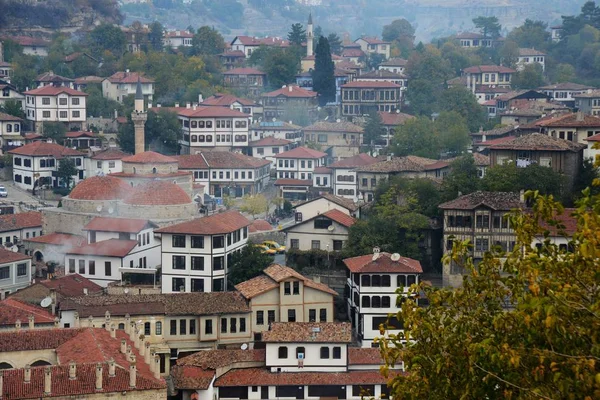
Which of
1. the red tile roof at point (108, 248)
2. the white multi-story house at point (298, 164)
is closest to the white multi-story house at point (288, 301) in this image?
the red tile roof at point (108, 248)

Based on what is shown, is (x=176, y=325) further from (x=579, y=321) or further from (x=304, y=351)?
(x=579, y=321)

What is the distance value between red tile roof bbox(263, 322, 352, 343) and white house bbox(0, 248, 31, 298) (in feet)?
42.4

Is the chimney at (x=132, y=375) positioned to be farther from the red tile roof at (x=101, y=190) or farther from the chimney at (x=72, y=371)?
the red tile roof at (x=101, y=190)

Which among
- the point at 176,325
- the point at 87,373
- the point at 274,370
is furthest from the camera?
the point at 176,325

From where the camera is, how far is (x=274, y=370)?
3556cm

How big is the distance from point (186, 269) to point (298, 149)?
2701cm

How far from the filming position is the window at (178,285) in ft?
142

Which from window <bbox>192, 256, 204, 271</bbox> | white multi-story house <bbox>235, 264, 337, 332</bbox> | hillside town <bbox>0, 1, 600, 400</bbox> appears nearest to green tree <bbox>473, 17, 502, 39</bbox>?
hillside town <bbox>0, 1, 600, 400</bbox>

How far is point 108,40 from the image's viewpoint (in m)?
98.0

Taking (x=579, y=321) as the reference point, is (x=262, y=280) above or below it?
below

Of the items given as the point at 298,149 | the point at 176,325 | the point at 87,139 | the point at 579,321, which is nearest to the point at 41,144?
A: the point at 87,139

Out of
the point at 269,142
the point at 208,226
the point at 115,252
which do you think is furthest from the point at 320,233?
the point at 269,142

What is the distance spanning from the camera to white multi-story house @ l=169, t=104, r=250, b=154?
7281cm

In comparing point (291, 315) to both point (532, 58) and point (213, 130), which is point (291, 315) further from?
point (532, 58)
